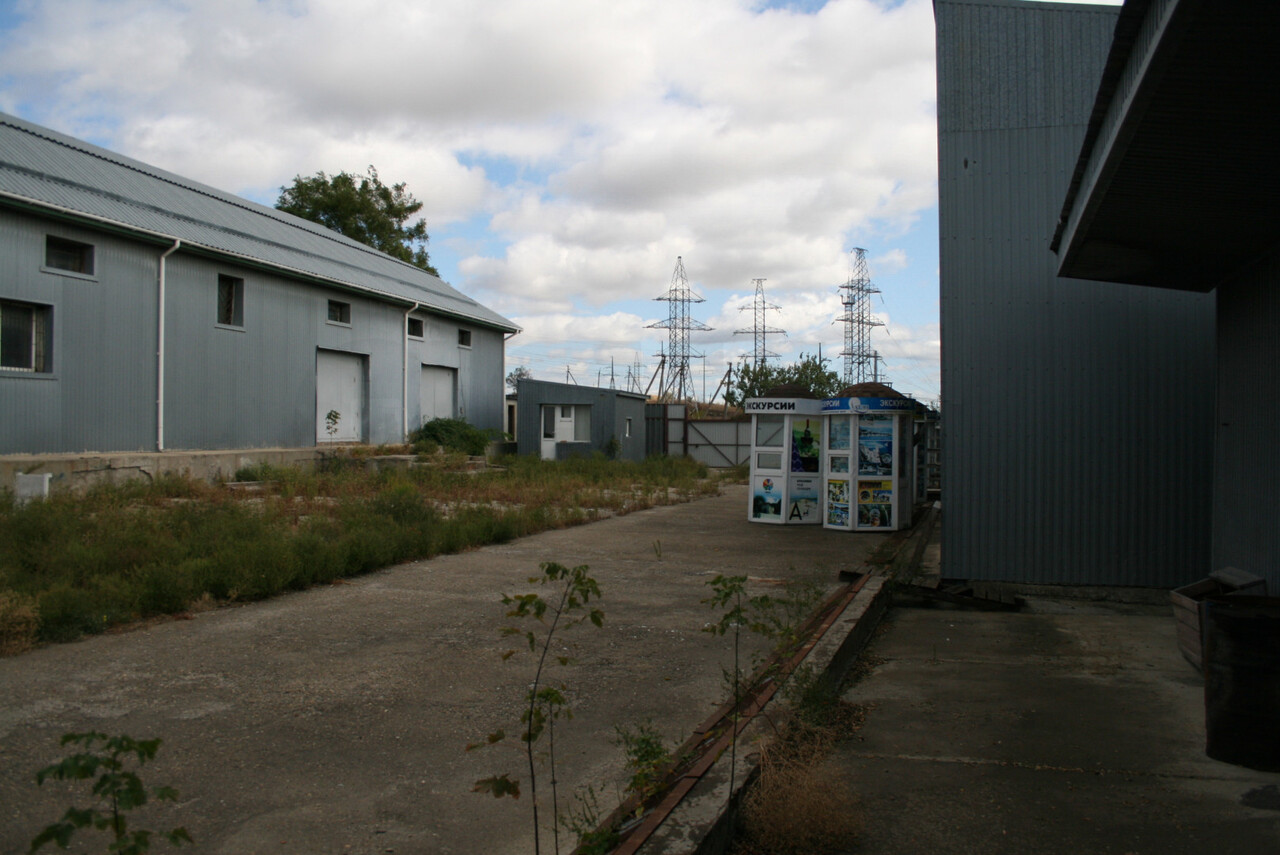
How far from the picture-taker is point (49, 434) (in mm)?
14438

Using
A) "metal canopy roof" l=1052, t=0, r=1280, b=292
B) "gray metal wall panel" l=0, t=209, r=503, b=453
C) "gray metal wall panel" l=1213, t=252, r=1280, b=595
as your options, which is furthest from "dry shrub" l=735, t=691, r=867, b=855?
"gray metal wall panel" l=0, t=209, r=503, b=453

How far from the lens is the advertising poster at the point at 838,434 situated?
14047mm

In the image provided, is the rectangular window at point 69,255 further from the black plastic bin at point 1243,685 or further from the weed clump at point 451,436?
the black plastic bin at point 1243,685

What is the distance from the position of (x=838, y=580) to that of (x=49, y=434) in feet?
42.5

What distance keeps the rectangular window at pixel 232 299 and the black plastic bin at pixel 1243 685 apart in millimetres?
18582

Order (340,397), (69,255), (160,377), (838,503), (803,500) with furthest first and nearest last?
(340,397) → (160,377) → (69,255) → (803,500) → (838,503)

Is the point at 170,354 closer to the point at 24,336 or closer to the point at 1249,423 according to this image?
the point at 24,336

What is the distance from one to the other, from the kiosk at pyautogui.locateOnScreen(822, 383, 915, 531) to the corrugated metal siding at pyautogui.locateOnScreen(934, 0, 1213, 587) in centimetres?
477

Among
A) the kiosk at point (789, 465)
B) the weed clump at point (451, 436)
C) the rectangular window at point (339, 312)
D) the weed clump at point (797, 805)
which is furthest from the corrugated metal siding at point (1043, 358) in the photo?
the weed clump at point (451, 436)

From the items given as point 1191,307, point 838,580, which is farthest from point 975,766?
point 1191,307

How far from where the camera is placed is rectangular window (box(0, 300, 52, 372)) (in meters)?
14.0

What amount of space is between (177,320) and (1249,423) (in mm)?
17084

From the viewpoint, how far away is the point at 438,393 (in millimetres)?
26594

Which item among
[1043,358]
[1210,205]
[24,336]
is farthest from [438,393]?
[1210,205]
